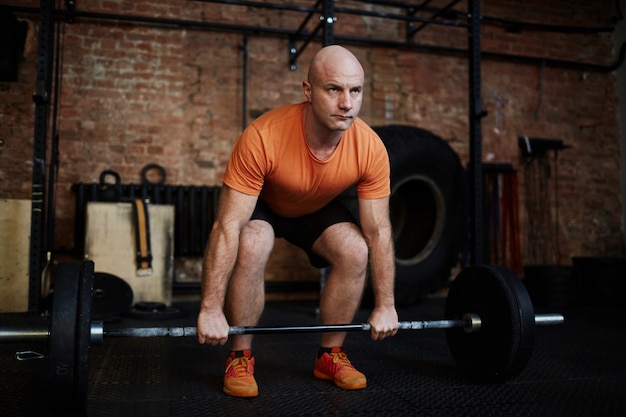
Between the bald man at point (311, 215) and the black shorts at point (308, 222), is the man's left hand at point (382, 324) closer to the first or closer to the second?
the bald man at point (311, 215)

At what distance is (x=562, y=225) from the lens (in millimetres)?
4477

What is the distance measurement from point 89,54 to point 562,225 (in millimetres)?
3912

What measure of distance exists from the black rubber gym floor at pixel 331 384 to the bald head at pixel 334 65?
92 centimetres

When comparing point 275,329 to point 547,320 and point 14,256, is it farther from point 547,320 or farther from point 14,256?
point 14,256

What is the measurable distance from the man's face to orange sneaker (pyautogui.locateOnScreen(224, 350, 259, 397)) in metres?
0.75

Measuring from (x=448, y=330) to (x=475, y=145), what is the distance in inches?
66.5

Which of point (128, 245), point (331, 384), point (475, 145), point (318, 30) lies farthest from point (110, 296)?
point (475, 145)

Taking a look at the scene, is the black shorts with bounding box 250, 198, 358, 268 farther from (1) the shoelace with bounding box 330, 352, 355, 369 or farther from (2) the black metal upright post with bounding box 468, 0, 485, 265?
(2) the black metal upright post with bounding box 468, 0, 485, 265

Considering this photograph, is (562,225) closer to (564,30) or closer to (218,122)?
(564,30)

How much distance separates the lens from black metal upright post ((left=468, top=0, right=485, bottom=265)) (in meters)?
3.21

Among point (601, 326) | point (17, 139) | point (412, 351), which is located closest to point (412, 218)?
point (601, 326)

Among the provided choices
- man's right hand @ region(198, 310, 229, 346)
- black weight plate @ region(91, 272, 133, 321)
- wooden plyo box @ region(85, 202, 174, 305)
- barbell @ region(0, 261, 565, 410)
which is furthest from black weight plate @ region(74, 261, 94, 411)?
wooden plyo box @ region(85, 202, 174, 305)

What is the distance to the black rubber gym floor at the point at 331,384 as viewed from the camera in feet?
4.75

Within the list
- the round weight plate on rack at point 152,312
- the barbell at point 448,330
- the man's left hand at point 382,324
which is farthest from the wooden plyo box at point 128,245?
the man's left hand at point 382,324
